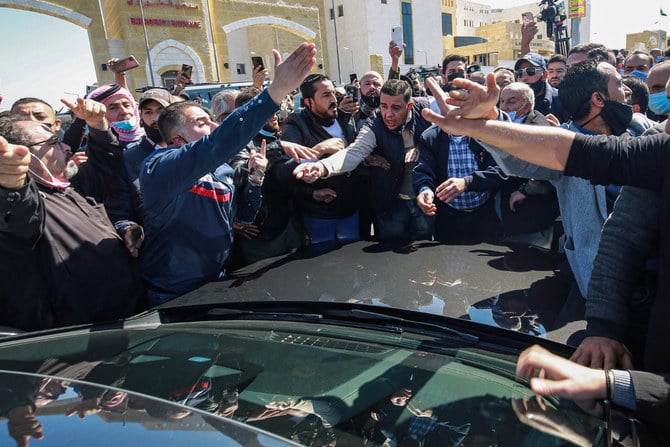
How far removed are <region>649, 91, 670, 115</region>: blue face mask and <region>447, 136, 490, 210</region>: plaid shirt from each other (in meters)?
2.29

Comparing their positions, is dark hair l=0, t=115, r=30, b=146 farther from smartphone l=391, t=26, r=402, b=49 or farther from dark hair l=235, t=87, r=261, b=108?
smartphone l=391, t=26, r=402, b=49

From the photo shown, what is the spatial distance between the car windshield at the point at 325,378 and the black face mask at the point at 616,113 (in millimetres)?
1542

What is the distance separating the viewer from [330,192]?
128 inches

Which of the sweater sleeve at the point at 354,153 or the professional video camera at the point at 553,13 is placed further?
the professional video camera at the point at 553,13

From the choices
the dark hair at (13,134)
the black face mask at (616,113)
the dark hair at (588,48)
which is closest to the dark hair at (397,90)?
the black face mask at (616,113)

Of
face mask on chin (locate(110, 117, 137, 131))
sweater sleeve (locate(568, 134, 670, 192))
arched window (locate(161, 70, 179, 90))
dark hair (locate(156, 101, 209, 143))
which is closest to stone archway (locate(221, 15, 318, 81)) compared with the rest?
arched window (locate(161, 70, 179, 90))

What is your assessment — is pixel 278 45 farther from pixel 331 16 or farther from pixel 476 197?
pixel 476 197

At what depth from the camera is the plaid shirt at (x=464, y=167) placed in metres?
3.19

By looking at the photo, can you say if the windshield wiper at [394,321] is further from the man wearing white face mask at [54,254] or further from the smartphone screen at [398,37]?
the smartphone screen at [398,37]

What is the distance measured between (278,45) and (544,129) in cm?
4144

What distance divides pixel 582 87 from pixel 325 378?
193 centimetres

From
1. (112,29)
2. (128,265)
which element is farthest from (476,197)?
(112,29)

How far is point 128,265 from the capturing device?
2355 millimetres

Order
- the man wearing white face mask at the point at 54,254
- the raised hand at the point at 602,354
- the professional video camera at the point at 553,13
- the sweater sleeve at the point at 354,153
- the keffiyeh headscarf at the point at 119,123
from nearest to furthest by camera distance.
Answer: the raised hand at the point at 602,354 < the man wearing white face mask at the point at 54,254 < the sweater sleeve at the point at 354,153 < the keffiyeh headscarf at the point at 119,123 < the professional video camera at the point at 553,13
